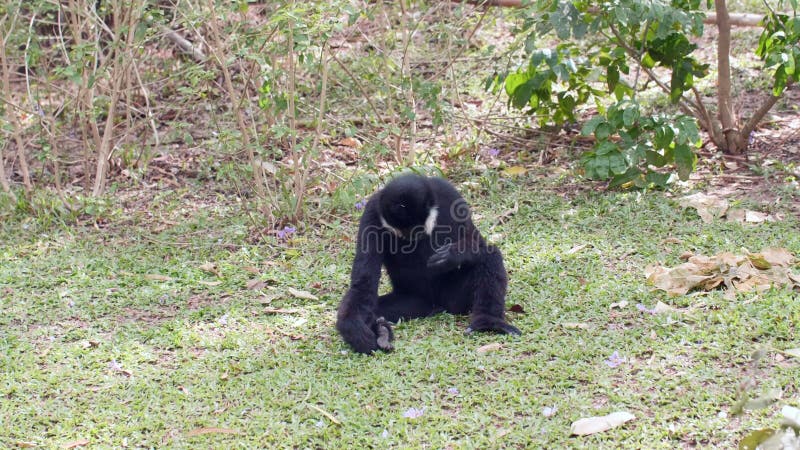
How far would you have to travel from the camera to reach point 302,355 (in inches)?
203

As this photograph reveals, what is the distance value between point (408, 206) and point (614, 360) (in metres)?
1.42

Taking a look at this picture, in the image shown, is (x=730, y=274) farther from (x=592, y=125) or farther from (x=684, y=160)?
(x=592, y=125)

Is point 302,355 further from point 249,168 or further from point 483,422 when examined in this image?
point 249,168

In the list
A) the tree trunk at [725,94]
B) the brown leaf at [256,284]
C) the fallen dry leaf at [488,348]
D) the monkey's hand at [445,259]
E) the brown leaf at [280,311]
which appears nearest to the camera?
the fallen dry leaf at [488,348]

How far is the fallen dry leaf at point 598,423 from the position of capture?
13.5 ft

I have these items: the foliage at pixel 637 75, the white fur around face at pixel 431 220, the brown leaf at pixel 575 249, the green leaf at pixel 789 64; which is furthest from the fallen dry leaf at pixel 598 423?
the green leaf at pixel 789 64

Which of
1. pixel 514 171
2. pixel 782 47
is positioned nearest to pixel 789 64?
pixel 782 47

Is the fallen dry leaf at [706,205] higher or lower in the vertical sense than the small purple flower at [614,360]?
higher

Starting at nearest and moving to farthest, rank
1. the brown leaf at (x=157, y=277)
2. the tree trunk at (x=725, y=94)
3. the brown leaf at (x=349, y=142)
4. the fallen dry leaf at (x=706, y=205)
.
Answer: the brown leaf at (x=157, y=277)
the fallen dry leaf at (x=706, y=205)
the tree trunk at (x=725, y=94)
the brown leaf at (x=349, y=142)

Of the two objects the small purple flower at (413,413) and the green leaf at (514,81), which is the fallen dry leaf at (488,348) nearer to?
the small purple flower at (413,413)

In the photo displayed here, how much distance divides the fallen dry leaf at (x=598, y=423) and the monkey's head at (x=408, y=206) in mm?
1544

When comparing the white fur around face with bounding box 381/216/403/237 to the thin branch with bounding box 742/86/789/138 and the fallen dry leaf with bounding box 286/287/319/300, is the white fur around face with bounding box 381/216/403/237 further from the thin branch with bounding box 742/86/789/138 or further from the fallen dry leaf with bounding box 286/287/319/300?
the thin branch with bounding box 742/86/789/138

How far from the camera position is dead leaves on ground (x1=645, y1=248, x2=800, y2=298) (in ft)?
17.6

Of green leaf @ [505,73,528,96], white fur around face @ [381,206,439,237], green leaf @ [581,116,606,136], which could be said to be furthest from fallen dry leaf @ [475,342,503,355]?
green leaf @ [505,73,528,96]
